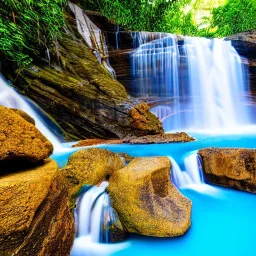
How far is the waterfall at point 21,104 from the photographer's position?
6.14 metres

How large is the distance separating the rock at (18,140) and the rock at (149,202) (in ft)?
3.50

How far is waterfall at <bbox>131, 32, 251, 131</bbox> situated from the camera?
10258 millimetres

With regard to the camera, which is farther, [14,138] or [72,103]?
[72,103]

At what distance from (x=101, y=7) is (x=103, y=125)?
380 inches

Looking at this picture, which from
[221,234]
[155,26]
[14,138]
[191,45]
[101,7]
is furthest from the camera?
[155,26]

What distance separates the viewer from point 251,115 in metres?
10.7

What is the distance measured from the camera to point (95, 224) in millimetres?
2633

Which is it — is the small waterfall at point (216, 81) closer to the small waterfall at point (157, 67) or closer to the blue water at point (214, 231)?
the small waterfall at point (157, 67)

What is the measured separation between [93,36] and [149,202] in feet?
33.3

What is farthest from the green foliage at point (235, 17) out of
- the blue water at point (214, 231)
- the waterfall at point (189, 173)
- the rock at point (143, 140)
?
the blue water at point (214, 231)

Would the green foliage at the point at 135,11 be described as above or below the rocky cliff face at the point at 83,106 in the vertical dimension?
above

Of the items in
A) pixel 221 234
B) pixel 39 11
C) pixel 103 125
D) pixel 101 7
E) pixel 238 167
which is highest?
pixel 101 7

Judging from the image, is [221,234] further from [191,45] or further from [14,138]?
[191,45]

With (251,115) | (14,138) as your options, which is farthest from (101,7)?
(14,138)
